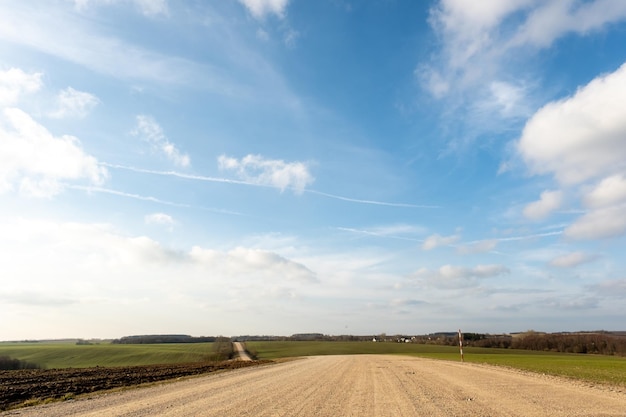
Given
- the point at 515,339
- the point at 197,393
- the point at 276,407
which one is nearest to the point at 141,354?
the point at 197,393

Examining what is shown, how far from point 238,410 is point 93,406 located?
661cm

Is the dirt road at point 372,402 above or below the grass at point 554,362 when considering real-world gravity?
above

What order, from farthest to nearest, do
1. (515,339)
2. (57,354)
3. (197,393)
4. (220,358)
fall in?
(515,339) < (57,354) < (220,358) < (197,393)

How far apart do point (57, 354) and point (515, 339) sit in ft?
396

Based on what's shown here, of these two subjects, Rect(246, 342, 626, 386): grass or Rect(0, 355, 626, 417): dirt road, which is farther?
Rect(246, 342, 626, 386): grass

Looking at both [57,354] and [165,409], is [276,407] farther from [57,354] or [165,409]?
[57,354]

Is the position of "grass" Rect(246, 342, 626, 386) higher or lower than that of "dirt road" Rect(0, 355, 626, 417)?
lower

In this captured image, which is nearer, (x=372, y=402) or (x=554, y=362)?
(x=372, y=402)

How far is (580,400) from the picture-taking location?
15.1 metres

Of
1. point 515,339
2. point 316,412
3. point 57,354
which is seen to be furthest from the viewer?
point 515,339

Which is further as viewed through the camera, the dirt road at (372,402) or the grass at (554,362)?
the grass at (554,362)

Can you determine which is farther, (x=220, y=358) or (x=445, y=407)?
(x=220, y=358)

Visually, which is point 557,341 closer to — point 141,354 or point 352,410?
point 141,354

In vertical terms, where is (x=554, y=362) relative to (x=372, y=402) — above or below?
below
